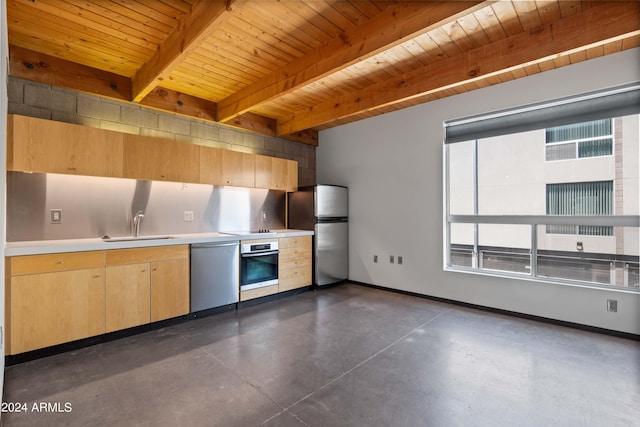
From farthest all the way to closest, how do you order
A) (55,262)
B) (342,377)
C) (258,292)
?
(258,292)
(55,262)
(342,377)

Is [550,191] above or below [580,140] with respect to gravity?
below

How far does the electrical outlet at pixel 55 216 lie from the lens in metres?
3.10

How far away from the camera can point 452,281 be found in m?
4.06

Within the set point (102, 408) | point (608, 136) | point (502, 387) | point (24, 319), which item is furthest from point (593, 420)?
point (24, 319)

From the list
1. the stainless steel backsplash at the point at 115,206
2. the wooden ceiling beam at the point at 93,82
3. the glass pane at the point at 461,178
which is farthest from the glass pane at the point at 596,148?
the wooden ceiling beam at the point at 93,82

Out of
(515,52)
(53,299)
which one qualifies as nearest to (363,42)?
(515,52)

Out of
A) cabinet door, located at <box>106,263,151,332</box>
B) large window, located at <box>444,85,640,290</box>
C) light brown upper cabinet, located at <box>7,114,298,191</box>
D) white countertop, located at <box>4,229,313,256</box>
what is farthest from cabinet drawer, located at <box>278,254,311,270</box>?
large window, located at <box>444,85,640,290</box>

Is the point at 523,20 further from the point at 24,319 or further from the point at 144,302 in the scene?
the point at 24,319

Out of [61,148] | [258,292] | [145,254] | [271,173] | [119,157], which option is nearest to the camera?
[61,148]

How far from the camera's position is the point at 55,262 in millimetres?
2588

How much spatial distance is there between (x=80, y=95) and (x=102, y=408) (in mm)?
3116

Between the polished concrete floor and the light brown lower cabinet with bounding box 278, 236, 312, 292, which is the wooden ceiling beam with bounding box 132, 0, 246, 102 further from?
the polished concrete floor

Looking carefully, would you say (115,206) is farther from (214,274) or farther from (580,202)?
(580,202)

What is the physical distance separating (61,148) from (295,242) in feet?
9.47
